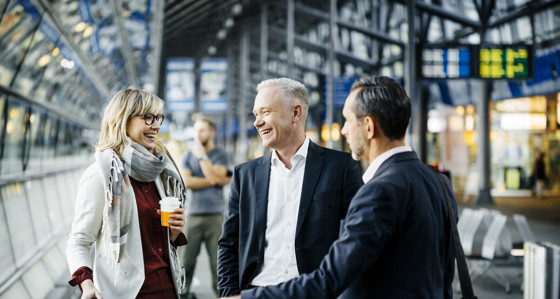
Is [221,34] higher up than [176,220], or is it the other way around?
[221,34]

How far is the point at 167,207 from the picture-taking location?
2.93 meters

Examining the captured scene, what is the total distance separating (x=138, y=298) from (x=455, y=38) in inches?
919

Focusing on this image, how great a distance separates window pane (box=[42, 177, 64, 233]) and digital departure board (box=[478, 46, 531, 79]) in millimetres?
8488

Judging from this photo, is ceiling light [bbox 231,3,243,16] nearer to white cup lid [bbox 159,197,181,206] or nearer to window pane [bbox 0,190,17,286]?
window pane [bbox 0,190,17,286]

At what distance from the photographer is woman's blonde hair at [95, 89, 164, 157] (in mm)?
2992

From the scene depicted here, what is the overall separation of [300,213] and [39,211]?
6.63m

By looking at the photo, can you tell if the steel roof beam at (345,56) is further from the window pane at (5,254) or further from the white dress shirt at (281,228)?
the white dress shirt at (281,228)

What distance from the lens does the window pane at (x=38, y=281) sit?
6.07 m

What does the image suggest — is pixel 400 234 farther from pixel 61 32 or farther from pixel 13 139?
pixel 61 32

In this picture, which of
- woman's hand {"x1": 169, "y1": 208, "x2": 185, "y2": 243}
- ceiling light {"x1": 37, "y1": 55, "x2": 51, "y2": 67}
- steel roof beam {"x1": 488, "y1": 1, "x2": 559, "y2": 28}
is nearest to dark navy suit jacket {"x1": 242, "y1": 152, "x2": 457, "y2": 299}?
woman's hand {"x1": 169, "y1": 208, "x2": 185, "y2": 243}

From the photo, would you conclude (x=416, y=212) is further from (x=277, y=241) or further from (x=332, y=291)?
(x=277, y=241)

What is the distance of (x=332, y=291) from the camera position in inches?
78.5

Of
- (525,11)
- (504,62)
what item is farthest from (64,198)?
(525,11)

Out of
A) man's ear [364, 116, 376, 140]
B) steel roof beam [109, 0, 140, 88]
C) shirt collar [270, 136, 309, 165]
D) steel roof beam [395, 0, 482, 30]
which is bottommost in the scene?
shirt collar [270, 136, 309, 165]
